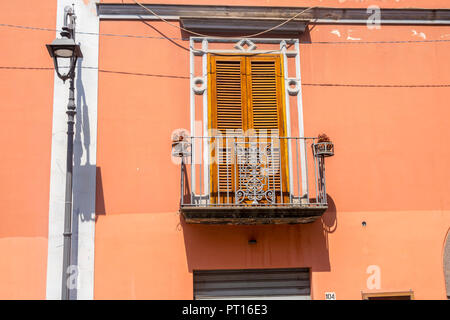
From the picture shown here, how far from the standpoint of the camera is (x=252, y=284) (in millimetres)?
8328

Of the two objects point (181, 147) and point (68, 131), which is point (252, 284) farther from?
point (68, 131)

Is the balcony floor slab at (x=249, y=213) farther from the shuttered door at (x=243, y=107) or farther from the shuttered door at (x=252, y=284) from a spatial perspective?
the shuttered door at (x=252, y=284)

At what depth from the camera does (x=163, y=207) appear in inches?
326

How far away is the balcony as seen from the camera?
7883 millimetres

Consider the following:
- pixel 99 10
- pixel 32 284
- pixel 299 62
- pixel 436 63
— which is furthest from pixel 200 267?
pixel 436 63

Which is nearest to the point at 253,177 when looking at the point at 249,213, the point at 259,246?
the point at 249,213

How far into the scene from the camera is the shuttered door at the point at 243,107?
27.6ft

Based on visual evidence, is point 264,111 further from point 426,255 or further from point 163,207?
point 426,255

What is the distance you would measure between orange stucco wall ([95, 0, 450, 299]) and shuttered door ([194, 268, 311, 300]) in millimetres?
184

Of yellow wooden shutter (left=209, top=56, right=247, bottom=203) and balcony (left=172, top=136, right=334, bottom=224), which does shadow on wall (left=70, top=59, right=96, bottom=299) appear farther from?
yellow wooden shutter (left=209, top=56, right=247, bottom=203)

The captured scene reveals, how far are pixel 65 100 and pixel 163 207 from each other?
220cm

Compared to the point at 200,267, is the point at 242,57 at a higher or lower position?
higher

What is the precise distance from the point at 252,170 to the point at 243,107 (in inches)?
46.2

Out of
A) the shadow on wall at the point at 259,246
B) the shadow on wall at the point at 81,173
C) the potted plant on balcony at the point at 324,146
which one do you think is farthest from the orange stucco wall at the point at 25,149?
the potted plant on balcony at the point at 324,146
